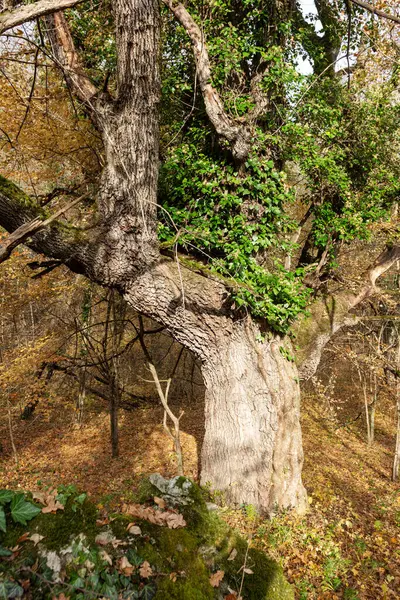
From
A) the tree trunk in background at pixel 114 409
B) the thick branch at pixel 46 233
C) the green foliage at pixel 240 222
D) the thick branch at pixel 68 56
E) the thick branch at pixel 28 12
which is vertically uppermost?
the thick branch at pixel 68 56

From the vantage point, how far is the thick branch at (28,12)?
2346mm

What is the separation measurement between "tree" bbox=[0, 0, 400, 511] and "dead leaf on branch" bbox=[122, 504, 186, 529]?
2.60 m

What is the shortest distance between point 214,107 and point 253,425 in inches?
189

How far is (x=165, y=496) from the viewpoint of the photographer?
2.81m

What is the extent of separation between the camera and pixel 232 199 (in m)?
5.18

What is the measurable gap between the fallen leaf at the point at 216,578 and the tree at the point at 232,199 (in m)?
2.73

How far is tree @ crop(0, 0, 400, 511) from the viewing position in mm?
4266

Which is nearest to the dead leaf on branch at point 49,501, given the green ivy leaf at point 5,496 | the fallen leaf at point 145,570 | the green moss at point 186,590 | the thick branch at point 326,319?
the green ivy leaf at point 5,496

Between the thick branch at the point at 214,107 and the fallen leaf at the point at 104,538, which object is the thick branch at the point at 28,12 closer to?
the thick branch at the point at 214,107

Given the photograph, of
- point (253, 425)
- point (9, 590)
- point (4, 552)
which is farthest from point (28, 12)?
point (253, 425)

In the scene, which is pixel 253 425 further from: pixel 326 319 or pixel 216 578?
pixel 216 578

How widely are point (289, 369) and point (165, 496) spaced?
3.13 meters

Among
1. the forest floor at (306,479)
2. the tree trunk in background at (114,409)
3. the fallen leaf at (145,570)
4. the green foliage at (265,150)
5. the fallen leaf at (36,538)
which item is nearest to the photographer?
the fallen leaf at (36,538)

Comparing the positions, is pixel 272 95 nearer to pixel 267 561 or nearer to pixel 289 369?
pixel 289 369
